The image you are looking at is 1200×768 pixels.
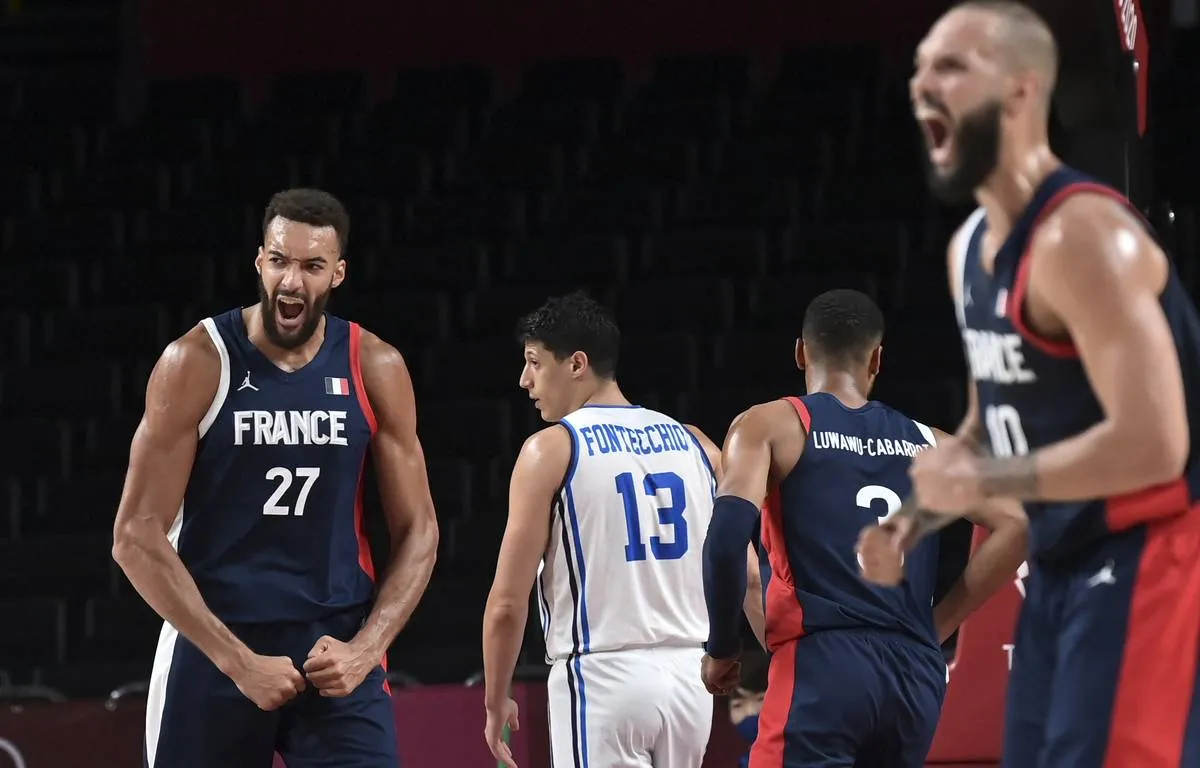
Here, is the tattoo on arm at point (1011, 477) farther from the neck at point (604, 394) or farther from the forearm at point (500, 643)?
the neck at point (604, 394)

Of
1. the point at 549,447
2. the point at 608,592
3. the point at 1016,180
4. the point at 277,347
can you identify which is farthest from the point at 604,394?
the point at 1016,180

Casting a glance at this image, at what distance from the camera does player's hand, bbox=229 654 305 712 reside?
402cm

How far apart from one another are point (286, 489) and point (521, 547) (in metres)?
0.78

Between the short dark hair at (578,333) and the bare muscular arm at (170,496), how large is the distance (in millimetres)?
1249

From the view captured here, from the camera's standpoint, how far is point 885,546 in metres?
2.68

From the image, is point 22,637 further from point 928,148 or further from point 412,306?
point 928,148

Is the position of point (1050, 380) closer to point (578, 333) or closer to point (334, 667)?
point (334, 667)

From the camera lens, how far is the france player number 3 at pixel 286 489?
13.8ft

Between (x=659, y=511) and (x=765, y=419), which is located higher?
(x=765, y=419)

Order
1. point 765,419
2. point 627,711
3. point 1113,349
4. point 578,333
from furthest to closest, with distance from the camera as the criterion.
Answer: point 578,333
point 627,711
point 765,419
point 1113,349

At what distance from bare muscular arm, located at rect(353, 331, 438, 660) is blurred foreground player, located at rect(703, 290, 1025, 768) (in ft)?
2.58

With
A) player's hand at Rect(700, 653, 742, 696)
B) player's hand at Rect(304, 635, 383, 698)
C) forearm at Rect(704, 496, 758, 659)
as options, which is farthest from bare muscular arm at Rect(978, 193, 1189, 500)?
player's hand at Rect(304, 635, 383, 698)

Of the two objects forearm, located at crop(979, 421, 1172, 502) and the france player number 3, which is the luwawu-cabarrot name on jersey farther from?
forearm, located at crop(979, 421, 1172, 502)

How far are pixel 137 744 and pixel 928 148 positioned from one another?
4748 millimetres
